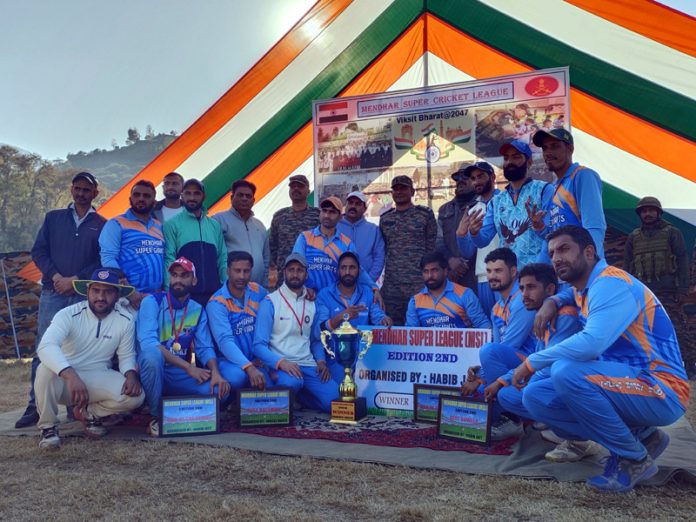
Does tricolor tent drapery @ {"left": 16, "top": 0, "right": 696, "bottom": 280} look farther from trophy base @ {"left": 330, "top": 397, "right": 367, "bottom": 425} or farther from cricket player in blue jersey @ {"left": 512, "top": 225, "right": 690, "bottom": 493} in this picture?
cricket player in blue jersey @ {"left": 512, "top": 225, "right": 690, "bottom": 493}

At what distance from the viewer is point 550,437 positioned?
3223 mm

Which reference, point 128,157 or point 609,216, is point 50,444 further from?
point 128,157

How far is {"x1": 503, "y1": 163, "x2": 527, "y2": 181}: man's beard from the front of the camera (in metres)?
3.53

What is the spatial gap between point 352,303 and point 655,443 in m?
2.38

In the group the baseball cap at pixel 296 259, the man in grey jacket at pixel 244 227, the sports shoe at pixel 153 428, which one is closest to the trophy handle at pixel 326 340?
the baseball cap at pixel 296 259

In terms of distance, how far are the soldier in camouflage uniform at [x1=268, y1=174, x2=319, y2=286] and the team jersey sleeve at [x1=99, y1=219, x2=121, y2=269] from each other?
1.41m

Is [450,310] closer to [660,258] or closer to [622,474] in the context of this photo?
[622,474]

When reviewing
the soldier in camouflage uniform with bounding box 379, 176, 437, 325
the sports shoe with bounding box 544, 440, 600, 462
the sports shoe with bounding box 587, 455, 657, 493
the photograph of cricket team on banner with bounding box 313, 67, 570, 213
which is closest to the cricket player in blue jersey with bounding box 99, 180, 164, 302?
the soldier in camouflage uniform with bounding box 379, 176, 437, 325

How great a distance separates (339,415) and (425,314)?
1002 millimetres

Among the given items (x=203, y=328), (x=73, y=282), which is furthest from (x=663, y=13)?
(x=73, y=282)

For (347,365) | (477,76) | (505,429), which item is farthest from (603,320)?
(477,76)

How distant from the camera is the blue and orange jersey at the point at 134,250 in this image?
13.6 feet

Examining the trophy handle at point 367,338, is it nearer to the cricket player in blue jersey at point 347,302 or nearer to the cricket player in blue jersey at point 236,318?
the cricket player in blue jersey at point 347,302

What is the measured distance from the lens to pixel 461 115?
5.39 metres
